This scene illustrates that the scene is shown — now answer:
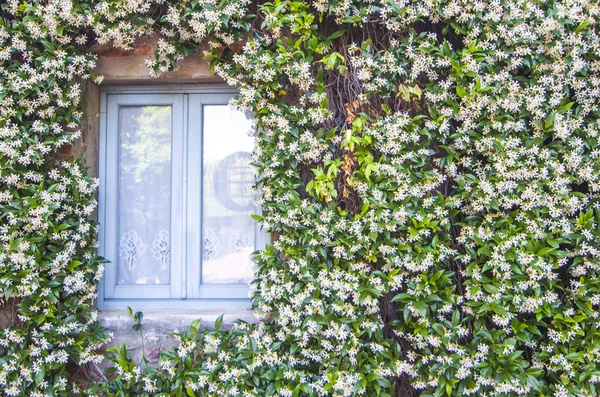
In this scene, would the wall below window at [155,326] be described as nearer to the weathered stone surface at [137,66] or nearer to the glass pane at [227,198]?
the glass pane at [227,198]

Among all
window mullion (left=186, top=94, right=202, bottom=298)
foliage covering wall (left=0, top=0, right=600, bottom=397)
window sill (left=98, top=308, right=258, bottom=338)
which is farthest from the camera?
window mullion (left=186, top=94, right=202, bottom=298)

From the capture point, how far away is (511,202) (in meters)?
2.33

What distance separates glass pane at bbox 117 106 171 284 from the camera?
2766 mm

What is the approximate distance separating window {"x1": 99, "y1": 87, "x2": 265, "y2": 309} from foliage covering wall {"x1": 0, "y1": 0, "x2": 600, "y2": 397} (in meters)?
0.28

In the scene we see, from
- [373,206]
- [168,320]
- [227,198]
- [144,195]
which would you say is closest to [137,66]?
[144,195]

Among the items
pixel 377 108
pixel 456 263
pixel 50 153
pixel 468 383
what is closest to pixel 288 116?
pixel 377 108

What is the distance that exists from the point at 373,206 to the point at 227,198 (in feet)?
3.28

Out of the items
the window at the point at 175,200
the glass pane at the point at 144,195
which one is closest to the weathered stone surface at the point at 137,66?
the window at the point at 175,200

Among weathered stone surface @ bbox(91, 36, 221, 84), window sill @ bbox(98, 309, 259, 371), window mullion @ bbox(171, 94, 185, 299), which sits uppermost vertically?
weathered stone surface @ bbox(91, 36, 221, 84)

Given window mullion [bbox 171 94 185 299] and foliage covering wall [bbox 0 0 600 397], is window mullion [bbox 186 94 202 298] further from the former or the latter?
foliage covering wall [bbox 0 0 600 397]

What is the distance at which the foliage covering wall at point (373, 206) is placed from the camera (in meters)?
2.32

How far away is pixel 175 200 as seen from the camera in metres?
2.76

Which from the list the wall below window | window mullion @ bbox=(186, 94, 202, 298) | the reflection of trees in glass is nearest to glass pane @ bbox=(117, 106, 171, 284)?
the reflection of trees in glass

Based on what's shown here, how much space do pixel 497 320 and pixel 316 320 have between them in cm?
99
